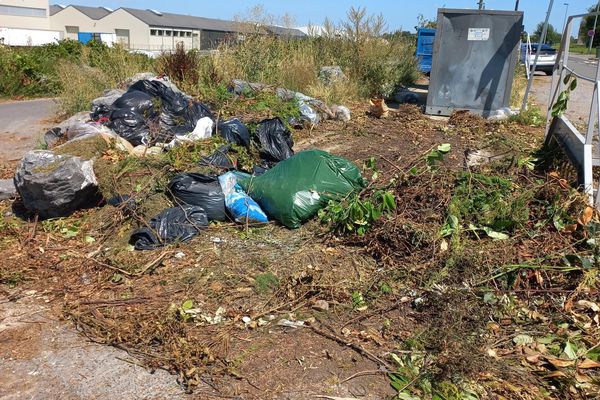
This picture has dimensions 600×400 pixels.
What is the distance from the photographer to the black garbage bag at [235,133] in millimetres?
6000

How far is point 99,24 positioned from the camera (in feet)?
216

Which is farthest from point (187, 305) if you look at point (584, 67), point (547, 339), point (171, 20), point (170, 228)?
point (171, 20)

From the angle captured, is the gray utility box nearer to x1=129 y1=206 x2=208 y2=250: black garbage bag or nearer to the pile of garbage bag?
the pile of garbage bag

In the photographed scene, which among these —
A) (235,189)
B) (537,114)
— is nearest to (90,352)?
(235,189)

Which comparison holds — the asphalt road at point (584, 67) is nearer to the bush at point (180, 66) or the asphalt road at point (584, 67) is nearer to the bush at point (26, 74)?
the bush at point (180, 66)

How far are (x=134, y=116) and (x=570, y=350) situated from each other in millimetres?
5618

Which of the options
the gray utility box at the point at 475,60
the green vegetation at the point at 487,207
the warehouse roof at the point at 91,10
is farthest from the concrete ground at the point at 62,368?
the warehouse roof at the point at 91,10

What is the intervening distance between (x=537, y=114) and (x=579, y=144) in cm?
496

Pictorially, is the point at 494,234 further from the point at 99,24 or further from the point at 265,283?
the point at 99,24

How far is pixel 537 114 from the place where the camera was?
891 cm

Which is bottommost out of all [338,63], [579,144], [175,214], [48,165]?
[175,214]

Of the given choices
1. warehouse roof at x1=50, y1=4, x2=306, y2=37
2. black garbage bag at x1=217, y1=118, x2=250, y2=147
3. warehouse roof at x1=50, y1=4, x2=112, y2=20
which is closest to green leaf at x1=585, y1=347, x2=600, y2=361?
black garbage bag at x1=217, y1=118, x2=250, y2=147

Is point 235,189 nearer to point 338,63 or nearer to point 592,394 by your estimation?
point 592,394

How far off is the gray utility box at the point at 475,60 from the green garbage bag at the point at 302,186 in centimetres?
576
